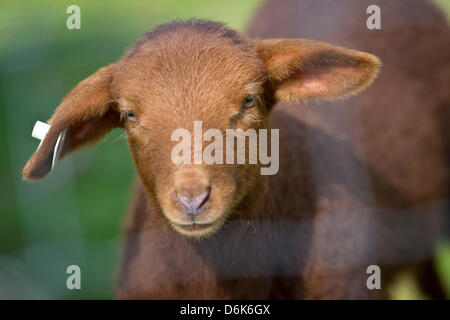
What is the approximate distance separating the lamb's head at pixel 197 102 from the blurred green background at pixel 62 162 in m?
0.93

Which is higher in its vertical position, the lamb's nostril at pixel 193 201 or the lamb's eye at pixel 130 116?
the lamb's eye at pixel 130 116

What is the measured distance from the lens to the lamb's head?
8.33 ft

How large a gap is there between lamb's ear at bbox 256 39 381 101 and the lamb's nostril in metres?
0.69

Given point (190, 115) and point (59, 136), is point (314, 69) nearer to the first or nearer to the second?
point (190, 115)

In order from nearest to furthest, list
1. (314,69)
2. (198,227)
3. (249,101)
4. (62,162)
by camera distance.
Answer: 1. (198,227)
2. (249,101)
3. (314,69)
4. (62,162)

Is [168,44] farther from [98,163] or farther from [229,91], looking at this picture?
[98,163]

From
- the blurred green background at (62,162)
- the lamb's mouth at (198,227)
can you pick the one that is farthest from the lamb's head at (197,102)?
Result: the blurred green background at (62,162)

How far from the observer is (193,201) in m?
2.44

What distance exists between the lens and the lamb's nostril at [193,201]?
244cm

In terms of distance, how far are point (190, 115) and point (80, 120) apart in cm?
53

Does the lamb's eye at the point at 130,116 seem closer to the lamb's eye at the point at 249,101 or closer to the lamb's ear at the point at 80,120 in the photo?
the lamb's ear at the point at 80,120

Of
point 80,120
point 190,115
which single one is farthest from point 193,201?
point 80,120
